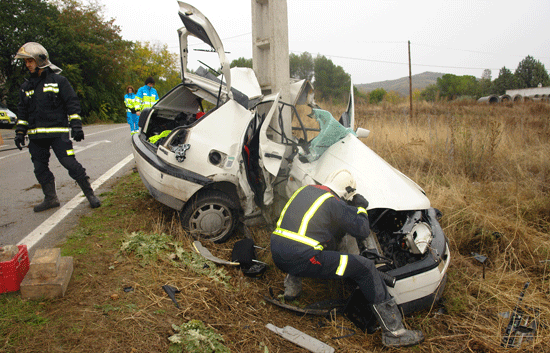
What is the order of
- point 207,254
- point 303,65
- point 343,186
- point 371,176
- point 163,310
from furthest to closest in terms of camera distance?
1. point 303,65
2. point 207,254
3. point 371,176
4. point 343,186
5. point 163,310

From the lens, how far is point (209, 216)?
12.1 feet

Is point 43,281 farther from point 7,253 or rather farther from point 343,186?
point 343,186

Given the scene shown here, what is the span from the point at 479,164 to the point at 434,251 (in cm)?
421

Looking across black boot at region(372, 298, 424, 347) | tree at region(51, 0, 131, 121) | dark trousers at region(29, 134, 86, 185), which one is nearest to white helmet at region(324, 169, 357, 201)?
black boot at region(372, 298, 424, 347)

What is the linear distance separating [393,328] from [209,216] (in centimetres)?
204

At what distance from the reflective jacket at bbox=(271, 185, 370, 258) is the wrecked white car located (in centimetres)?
34

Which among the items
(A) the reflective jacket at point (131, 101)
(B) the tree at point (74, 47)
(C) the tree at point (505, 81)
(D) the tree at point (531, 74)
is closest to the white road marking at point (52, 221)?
(A) the reflective jacket at point (131, 101)

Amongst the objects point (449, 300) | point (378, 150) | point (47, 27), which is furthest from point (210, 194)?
point (47, 27)

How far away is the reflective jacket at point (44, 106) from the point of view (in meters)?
3.98

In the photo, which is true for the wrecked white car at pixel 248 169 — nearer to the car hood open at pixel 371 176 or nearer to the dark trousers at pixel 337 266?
the car hood open at pixel 371 176

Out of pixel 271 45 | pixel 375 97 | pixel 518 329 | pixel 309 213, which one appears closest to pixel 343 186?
pixel 309 213

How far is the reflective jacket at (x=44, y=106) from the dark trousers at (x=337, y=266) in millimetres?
3078

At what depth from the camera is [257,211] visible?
386cm

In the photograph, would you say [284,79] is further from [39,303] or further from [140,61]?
[140,61]
